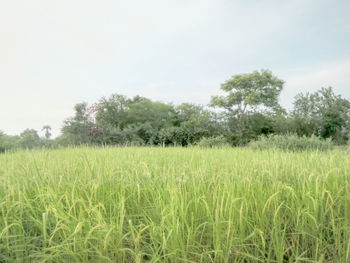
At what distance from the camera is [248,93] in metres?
20.0

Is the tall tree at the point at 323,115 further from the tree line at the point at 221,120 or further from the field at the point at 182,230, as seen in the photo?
the field at the point at 182,230

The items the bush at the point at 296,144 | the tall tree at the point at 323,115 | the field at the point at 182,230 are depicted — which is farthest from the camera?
the tall tree at the point at 323,115

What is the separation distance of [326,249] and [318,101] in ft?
74.4

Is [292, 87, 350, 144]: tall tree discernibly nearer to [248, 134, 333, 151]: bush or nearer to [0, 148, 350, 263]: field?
[248, 134, 333, 151]: bush

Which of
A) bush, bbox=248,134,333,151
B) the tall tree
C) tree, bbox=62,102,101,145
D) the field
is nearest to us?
the field

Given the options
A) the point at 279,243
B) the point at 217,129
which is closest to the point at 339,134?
the point at 217,129

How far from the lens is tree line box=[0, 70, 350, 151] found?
16.6 m

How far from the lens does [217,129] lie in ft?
57.3

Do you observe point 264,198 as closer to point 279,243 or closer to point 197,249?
point 279,243

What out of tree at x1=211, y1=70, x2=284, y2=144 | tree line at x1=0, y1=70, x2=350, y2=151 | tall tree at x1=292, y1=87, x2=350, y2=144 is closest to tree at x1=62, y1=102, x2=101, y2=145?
tree line at x1=0, y1=70, x2=350, y2=151

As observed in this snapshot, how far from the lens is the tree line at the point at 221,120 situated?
1656 cm

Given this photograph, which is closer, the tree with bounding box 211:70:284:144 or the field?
the field

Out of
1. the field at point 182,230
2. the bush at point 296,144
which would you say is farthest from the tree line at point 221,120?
the field at point 182,230

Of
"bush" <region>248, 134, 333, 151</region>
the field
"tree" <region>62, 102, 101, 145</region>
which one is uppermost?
"tree" <region>62, 102, 101, 145</region>
